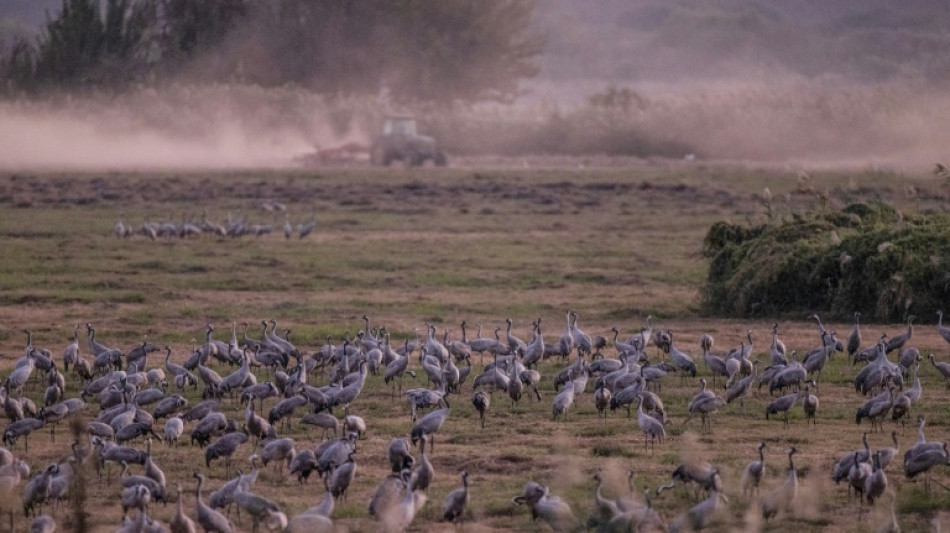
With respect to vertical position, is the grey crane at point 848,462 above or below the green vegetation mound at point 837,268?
below

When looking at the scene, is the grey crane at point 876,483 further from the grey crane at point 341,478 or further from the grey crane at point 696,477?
the grey crane at point 341,478

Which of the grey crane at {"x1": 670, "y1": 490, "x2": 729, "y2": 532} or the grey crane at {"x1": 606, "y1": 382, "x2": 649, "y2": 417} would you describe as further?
the grey crane at {"x1": 606, "y1": 382, "x2": 649, "y2": 417}

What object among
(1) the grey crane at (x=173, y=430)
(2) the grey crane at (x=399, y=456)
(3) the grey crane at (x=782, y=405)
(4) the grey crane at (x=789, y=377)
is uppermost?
(4) the grey crane at (x=789, y=377)

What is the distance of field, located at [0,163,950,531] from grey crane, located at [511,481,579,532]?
0.74ft

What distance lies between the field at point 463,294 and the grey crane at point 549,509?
0.74 feet

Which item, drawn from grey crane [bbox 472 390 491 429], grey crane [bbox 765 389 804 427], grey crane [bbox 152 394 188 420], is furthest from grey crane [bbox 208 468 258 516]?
grey crane [bbox 765 389 804 427]

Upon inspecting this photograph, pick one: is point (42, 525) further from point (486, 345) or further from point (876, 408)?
point (486, 345)

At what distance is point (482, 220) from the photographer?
34312 mm

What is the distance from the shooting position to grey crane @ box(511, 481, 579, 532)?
30.2ft

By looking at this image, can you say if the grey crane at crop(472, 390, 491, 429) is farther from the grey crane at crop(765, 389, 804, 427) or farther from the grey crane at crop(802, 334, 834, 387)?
the grey crane at crop(802, 334, 834, 387)

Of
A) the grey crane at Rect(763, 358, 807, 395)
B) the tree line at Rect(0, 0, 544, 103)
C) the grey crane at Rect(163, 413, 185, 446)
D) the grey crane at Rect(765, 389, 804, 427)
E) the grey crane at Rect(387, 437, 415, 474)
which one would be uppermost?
the tree line at Rect(0, 0, 544, 103)

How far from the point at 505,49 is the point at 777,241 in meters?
64.0

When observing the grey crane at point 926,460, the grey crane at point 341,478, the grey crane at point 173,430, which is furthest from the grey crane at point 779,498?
the grey crane at point 173,430

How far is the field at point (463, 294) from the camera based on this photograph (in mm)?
10734
